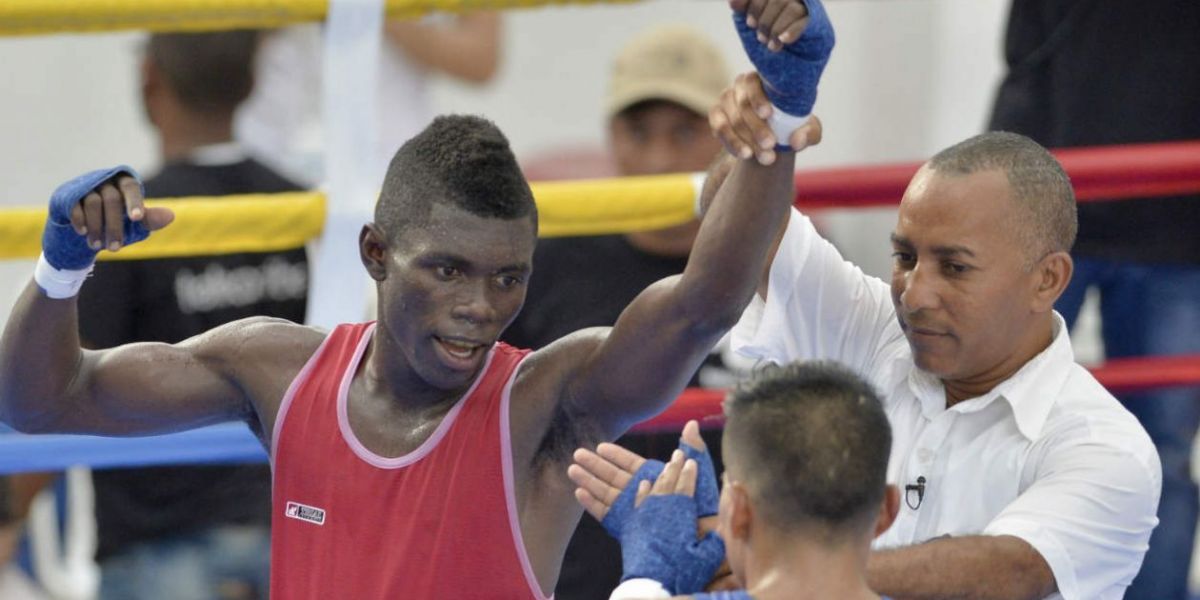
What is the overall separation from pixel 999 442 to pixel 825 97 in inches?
147

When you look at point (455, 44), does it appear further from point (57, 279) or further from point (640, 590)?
point (640, 590)

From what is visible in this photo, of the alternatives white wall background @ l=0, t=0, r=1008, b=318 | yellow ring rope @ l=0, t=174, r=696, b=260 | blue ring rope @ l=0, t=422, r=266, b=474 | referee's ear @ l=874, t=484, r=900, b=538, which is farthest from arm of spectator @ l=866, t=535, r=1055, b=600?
white wall background @ l=0, t=0, r=1008, b=318

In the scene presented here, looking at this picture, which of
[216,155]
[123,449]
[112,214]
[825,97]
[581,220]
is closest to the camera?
[112,214]

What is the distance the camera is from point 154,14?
11.0 ft

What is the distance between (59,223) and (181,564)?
158cm

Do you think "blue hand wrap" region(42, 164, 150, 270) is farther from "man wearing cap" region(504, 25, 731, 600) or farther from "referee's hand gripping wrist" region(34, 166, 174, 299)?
"man wearing cap" region(504, 25, 731, 600)

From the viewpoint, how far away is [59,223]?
2.50m

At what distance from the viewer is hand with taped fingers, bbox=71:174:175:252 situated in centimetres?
244

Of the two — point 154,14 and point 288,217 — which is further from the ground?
point 154,14

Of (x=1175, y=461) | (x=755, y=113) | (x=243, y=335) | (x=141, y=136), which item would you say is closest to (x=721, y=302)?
(x=755, y=113)

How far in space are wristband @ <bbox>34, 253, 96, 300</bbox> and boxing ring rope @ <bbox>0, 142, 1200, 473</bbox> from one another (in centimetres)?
67

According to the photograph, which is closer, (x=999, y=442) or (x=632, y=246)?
(x=999, y=442)

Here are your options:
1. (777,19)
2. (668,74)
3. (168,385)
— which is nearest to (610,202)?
(668,74)

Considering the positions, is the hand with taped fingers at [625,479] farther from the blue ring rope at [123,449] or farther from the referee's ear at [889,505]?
the blue ring rope at [123,449]
